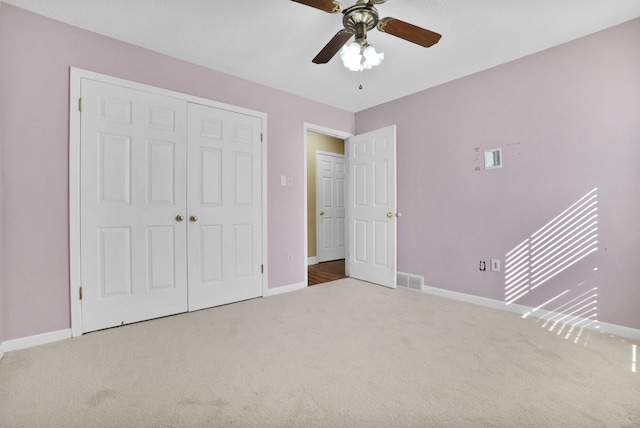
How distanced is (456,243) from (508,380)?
5.83ft

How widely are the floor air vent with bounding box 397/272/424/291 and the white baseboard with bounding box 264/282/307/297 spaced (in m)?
1.23

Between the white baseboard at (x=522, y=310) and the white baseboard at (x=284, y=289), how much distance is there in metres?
1.51

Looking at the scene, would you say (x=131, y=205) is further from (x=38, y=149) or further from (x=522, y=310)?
(x=522, y=310)

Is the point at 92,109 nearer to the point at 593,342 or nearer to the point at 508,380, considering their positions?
the point at 508,380

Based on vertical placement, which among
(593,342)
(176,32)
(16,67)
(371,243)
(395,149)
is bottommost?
(593,342)

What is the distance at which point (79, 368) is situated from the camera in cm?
182

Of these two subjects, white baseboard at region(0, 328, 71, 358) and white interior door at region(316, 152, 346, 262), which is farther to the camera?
white interior door at region(316, 152, 346, 262)

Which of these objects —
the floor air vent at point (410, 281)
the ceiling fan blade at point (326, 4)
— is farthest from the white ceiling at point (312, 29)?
the floor air vent at point (410, 281)

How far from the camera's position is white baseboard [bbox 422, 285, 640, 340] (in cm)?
229

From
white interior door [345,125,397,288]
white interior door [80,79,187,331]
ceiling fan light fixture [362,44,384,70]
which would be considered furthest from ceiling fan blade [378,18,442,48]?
white interior door [80,79,187,331]

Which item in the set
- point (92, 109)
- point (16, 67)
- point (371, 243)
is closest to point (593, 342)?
point (371, 243)

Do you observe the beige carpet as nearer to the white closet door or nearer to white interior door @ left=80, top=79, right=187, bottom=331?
white interior door @ left=80, top=79, right=187, bottom=331

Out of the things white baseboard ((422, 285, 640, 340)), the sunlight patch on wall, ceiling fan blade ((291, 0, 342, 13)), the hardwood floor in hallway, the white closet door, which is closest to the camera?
ceiling fan blade ((291, 0, 342, 13))

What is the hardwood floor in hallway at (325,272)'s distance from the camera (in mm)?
4207
